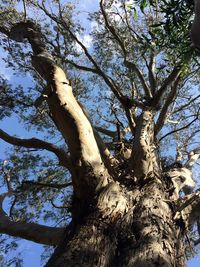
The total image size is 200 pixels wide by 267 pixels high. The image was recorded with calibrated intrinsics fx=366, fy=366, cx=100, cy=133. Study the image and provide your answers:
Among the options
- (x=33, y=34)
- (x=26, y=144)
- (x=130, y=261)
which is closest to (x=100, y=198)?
(x=130, y=261)

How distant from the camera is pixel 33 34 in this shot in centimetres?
530

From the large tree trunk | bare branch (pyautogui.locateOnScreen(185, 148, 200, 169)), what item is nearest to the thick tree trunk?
the large tree trunk

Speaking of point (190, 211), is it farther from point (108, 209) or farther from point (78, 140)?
point (78, 140)

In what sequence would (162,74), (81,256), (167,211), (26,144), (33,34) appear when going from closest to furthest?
(81,256) < (167,211) < (26,144) < (33,34) < (162,74)

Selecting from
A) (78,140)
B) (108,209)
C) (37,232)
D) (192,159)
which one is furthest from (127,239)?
(192,159)

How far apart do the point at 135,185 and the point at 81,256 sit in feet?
5.03

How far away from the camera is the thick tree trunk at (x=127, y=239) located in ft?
8.97

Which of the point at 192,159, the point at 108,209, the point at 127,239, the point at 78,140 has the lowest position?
the point at 127,239

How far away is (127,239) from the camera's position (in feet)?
10.2

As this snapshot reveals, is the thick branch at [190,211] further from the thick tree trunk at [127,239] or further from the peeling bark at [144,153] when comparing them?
the peeling bark at [144,153]

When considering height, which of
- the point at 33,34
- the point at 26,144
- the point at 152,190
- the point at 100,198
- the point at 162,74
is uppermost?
the point at 162,74

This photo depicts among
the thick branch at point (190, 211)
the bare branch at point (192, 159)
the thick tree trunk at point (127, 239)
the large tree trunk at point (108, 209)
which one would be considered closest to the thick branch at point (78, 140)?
the large tree trunk at point (108, 209)

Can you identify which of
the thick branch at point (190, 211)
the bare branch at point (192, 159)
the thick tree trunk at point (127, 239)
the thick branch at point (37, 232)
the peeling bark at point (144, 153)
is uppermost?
the bare branch at point (192, 159)

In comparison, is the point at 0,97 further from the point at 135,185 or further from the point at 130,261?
the point at 130,261
